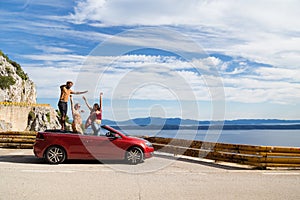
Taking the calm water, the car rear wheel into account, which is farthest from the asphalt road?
the calm water

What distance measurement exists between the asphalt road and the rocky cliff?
59.2m

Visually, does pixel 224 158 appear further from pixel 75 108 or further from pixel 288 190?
pixel 75 108

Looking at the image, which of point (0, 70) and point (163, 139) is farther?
point (0, 70)

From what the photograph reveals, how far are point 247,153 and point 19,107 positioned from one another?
6845 centimetres

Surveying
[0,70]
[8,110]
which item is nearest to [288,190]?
[8,110]

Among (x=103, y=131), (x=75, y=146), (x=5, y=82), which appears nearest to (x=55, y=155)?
(x=75, y=146)

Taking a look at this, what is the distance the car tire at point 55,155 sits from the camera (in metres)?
11.7

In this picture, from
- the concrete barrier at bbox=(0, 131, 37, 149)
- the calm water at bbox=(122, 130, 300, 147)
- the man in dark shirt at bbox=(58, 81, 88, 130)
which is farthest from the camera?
the calm water at bbox=(122, 130, 300, 147)

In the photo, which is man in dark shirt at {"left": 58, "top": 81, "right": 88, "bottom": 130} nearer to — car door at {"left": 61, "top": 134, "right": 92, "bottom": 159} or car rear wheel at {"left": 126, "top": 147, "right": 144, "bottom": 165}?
car door at {"left": 61, "top": 134, "right": 92, "bottom": 159}

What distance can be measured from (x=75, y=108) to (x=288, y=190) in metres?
8.62

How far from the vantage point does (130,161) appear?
1214 centimetres

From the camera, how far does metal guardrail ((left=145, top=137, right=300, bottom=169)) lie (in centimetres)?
1194

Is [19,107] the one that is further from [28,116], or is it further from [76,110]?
[76,110]

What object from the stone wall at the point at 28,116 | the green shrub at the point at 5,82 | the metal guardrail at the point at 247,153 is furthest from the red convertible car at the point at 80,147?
the green shrub at the point at 5,82
